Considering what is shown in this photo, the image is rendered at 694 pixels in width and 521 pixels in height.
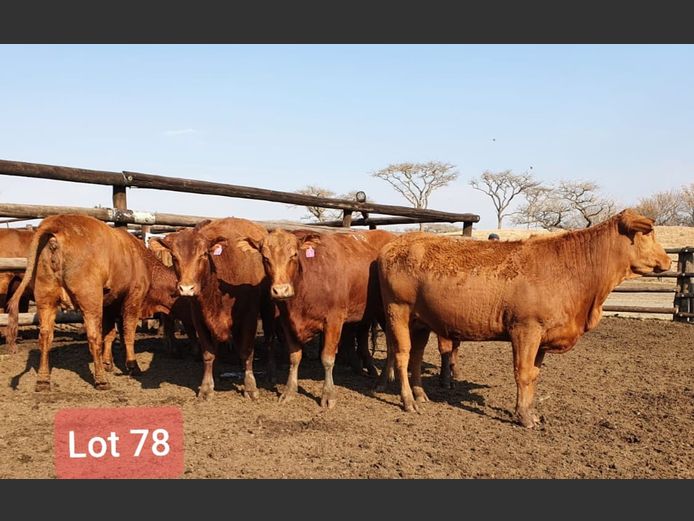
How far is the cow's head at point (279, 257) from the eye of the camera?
6.03 meters

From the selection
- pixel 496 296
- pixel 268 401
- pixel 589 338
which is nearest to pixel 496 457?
pixel 496 296

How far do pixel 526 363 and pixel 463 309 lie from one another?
82cm

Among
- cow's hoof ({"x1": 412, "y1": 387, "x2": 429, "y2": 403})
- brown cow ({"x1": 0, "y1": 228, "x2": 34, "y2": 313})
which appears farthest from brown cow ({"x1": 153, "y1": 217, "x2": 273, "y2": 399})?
brown cow ({"x1": 0, "y1": 228, "x2": 34, "y2": 313})

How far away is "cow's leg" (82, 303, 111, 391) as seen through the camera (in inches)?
256

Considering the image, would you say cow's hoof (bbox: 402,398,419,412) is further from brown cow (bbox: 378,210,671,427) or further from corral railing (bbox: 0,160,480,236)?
corral railing (bbox: 0,160,480,236)

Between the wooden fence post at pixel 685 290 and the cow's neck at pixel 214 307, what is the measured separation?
484 inches

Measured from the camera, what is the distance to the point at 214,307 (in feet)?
21.7

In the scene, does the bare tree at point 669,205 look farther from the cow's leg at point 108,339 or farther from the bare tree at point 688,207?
the cow's leg at point 108,339

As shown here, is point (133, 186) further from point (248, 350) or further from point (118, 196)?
point (248, 350)

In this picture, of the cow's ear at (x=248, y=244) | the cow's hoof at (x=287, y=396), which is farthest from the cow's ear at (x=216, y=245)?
the cow's hoof at (x=287, y=396)

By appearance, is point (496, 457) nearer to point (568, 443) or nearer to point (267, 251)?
point (568, 443)

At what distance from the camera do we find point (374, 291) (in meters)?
7.45

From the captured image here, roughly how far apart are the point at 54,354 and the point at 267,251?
12.9ft

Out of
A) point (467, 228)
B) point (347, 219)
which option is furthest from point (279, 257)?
point (467, 228)
